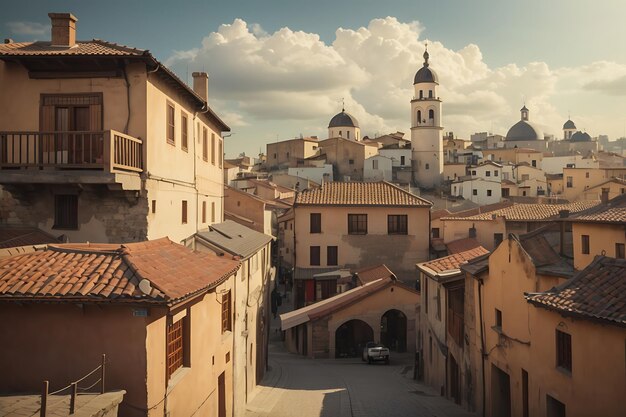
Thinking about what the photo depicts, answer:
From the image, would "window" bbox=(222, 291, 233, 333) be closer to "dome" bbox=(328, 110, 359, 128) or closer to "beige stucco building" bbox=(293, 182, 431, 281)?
"beige stucco building" bbox=(293, 182, 431, 281)

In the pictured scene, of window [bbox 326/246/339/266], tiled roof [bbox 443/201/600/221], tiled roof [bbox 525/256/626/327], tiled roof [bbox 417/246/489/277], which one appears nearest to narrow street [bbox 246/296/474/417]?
tiled roof [bbox 417/246/489/277]

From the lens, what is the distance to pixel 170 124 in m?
17.1

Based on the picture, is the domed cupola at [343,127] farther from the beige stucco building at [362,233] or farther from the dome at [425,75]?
the beige stucco building at [362,233]

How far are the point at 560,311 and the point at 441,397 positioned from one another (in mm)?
11399

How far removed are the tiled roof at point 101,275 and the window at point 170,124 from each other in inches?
181

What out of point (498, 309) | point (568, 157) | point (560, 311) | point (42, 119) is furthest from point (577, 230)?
point (568, 157)

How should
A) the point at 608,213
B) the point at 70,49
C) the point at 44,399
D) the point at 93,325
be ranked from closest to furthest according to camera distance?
the point at 44,399
the point at 93,325
the point at 70,49
the point at 608,213

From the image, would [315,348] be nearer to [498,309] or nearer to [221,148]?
Result: [221,148]

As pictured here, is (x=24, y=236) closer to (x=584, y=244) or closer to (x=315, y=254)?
(x=584, y=244)

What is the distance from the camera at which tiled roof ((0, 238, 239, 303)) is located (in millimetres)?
9805

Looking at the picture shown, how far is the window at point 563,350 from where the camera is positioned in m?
13.1

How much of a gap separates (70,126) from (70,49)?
2.10 m

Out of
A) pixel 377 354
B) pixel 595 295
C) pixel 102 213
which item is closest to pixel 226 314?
pixel 102 213

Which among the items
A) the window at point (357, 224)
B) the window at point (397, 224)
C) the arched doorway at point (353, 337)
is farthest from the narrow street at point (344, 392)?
the window at point (357, 224)
